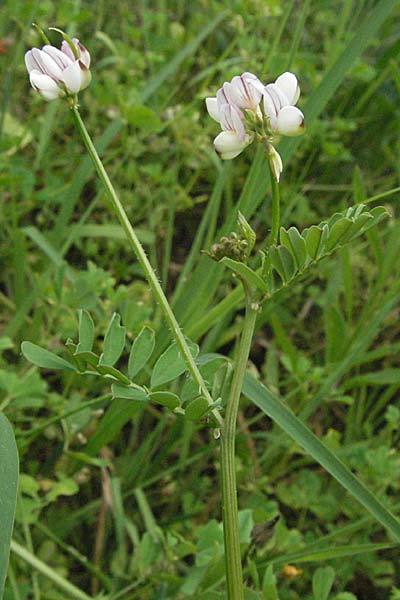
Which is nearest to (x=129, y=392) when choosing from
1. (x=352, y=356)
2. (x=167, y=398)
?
(x=167, y=398)

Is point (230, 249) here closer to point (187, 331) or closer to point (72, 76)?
point (72, 76)

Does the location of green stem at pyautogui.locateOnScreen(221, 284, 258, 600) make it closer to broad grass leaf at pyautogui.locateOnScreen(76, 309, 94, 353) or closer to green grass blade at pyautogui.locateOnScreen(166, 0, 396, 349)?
broad grass leaf at pyautogui.locateOnScreen(76, 309, 94, 353)

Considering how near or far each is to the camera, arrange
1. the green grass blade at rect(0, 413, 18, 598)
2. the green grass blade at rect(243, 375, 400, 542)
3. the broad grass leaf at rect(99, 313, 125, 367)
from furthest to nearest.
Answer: the green grass blade at rect(243, 375, 400, 542) < the broad grass leaf at rect(99, 313, 125, 367) < the green grass blade at rect(0, 413, 18, 598)

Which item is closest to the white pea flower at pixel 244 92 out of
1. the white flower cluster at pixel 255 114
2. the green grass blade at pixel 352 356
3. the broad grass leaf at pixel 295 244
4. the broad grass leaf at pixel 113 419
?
the white flower cluster at pixel 255 114

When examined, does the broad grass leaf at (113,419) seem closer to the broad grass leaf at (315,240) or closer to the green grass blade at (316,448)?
the green grass blade at (316,448)

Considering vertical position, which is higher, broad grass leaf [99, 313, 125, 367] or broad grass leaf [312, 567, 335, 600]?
broad grass leaf [99, 313, 125, 367]

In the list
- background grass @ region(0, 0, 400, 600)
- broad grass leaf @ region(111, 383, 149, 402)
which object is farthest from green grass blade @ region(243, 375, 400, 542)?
broad grass leaf @ region(111, 383, 149, 402)

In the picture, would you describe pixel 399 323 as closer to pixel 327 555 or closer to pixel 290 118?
pixel 327 555
